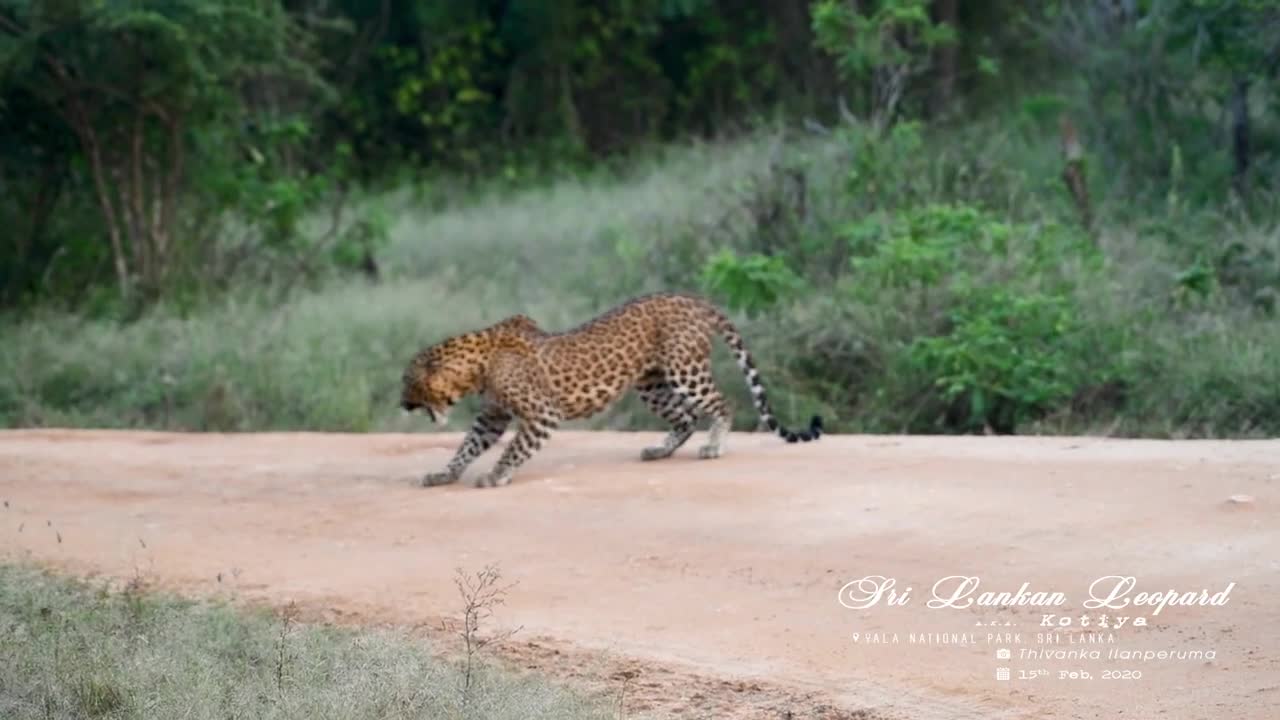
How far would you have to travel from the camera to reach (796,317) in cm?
1469

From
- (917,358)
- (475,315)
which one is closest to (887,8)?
(475,315)

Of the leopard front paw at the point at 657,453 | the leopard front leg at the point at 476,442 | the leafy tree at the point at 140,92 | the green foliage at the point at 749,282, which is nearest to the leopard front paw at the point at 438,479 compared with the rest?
the leopard front leg at the point at 476,442

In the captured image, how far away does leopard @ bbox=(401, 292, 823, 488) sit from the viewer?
11094 millimetres

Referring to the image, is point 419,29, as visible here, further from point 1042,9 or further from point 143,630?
point 143,630

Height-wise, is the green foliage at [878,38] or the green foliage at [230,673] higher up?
the green foliage at [878,38]

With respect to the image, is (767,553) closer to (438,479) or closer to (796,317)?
(438,479)

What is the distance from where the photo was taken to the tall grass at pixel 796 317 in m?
13.0

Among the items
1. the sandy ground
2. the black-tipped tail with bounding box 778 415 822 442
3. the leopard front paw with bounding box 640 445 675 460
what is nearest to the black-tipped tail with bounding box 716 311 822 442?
the black-tipped tail with bounding box 778 415 822 442

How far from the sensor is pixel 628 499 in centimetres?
1002

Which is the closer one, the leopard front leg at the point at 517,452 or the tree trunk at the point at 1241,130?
the leopard front leg at the point at 517,452

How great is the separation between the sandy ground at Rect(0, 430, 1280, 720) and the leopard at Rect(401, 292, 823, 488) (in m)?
0.28

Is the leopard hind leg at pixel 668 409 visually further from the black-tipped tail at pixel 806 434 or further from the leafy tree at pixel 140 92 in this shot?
the leafy tree at pixel 140 92

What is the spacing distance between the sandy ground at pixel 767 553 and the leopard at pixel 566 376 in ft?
0.93

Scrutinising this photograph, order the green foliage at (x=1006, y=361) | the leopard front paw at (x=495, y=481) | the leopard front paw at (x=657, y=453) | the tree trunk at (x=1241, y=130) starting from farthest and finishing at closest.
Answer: the tree trunk at (x=1241, y=130)
the green foliage at (x=1006, y=361)
the leopard front paw at (x=657, y=453)
the leopard front paw at (x=495, y=481)
